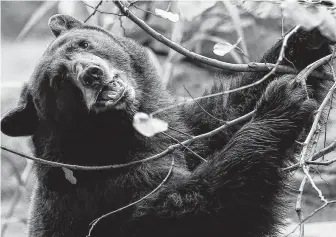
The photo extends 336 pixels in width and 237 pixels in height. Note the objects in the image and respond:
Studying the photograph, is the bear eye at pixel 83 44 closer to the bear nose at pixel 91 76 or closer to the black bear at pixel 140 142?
the black bear at pixel 140 142

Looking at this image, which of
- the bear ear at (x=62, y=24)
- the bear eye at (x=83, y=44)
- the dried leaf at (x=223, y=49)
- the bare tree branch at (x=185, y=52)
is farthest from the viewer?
the bear ear at (x=62, y=24)

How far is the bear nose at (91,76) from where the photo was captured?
4496 mm

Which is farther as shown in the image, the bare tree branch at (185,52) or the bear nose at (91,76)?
the bear nose at (91,76)

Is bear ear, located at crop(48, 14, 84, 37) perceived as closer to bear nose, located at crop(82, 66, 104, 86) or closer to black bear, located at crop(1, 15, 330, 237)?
black bear, located at crop(1, 15, 330, 237)

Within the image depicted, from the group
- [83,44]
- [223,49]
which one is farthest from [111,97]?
[223,49]

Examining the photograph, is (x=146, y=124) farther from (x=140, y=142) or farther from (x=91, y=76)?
(x=140, y=142)

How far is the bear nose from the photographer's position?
450 cm

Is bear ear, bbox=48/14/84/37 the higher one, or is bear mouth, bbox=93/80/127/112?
bear ear, bbox=48/14/84/37

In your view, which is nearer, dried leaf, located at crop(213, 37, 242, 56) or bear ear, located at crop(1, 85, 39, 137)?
dried leaf, located at crop(213, 37, 242, 56)

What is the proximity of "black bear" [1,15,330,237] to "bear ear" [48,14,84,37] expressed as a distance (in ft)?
0.04

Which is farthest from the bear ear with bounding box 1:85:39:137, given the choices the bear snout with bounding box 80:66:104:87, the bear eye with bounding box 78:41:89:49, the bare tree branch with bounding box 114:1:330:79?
the bare tree branch with bounding box 114:1:330:79

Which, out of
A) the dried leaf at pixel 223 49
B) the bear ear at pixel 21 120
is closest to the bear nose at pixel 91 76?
the bear ear at pixel 21 120

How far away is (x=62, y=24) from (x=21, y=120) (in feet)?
3.62

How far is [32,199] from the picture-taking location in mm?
5543
